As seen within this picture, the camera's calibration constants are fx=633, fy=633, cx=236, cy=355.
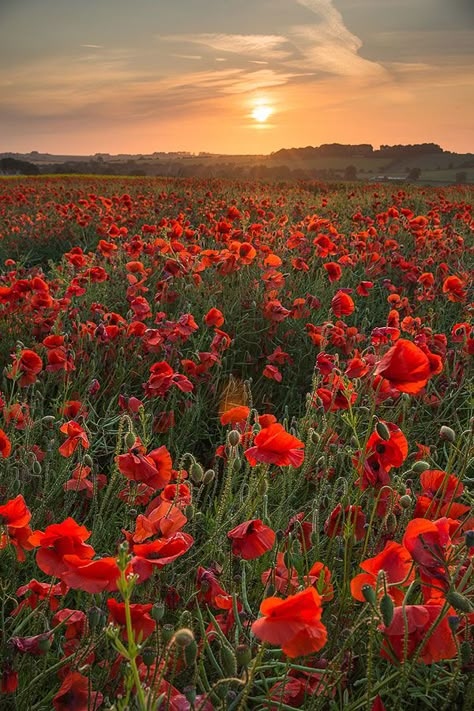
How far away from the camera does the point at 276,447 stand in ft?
4.10

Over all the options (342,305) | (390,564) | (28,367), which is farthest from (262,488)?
(342,305)

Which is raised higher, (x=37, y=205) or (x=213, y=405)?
(x=37, y=205)

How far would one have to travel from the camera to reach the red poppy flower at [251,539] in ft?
4.06

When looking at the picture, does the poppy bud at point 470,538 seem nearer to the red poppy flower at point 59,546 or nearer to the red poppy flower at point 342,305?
the red poppy flower at point 59,546

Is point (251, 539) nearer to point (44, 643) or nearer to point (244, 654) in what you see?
point (244, 654)

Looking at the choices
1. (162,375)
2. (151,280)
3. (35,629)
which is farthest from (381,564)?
(151,280)

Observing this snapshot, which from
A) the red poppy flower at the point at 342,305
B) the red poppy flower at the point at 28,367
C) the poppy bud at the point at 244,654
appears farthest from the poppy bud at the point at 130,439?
the red poppy flower at the point at 342,305

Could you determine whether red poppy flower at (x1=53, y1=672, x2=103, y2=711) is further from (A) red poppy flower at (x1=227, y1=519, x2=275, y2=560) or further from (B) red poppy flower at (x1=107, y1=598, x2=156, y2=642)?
(A) red poppy flower at (x1=227, y1=519, x2=275, y2=560)

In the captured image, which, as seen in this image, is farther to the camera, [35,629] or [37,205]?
[37,205]

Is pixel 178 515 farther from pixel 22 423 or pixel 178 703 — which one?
pixel 22 423

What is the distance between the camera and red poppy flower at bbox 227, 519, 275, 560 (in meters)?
1.24

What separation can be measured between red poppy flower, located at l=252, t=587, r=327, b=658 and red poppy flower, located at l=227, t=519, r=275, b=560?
40 cm

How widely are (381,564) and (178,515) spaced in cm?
40

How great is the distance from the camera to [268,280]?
3961mm
